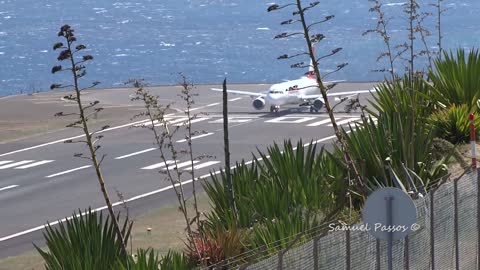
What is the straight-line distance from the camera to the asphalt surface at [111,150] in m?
42.3

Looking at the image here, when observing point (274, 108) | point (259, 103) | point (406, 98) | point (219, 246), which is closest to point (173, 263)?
point (219, 246)

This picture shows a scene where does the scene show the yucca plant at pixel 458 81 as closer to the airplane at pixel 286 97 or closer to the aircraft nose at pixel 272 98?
the airplane at pixel 286 97

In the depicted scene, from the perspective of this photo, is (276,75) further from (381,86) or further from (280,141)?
(381,86)

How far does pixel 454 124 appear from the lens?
24.6m

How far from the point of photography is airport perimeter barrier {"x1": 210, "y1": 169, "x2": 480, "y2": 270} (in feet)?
43.9

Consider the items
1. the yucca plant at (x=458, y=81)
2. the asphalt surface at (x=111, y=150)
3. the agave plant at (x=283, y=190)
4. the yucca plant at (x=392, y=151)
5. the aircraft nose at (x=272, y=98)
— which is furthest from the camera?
the aircraft nose at (x=272, y=98)

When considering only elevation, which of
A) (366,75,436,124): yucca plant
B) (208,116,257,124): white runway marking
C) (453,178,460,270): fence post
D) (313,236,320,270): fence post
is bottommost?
(208,116,257,124): white runway marking

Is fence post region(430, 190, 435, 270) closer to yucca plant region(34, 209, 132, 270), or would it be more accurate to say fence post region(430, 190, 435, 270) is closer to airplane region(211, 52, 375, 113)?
yucca plant region(34, 209, 132, 270)

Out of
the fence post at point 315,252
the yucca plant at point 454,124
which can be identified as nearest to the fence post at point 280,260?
the fence post at point 315,252

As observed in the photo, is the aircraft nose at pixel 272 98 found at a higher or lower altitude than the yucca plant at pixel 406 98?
lower

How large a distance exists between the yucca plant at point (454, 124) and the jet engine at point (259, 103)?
43766 mm

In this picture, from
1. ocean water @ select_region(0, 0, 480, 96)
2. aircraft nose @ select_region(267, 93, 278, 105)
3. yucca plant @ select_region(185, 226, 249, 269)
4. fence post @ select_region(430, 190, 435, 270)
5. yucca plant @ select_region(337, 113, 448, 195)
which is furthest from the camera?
ocean water @ select_region(0, 0, 480, 96)

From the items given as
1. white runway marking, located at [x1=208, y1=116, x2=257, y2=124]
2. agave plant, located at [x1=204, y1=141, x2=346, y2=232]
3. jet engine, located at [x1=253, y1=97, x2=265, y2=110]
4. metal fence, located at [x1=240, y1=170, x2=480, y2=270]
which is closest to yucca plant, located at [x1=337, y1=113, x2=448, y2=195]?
agave plant, located at [x1=204, y1=141, x2=346, y2=232]

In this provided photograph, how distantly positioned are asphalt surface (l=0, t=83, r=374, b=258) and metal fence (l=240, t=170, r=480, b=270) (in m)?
18.7
